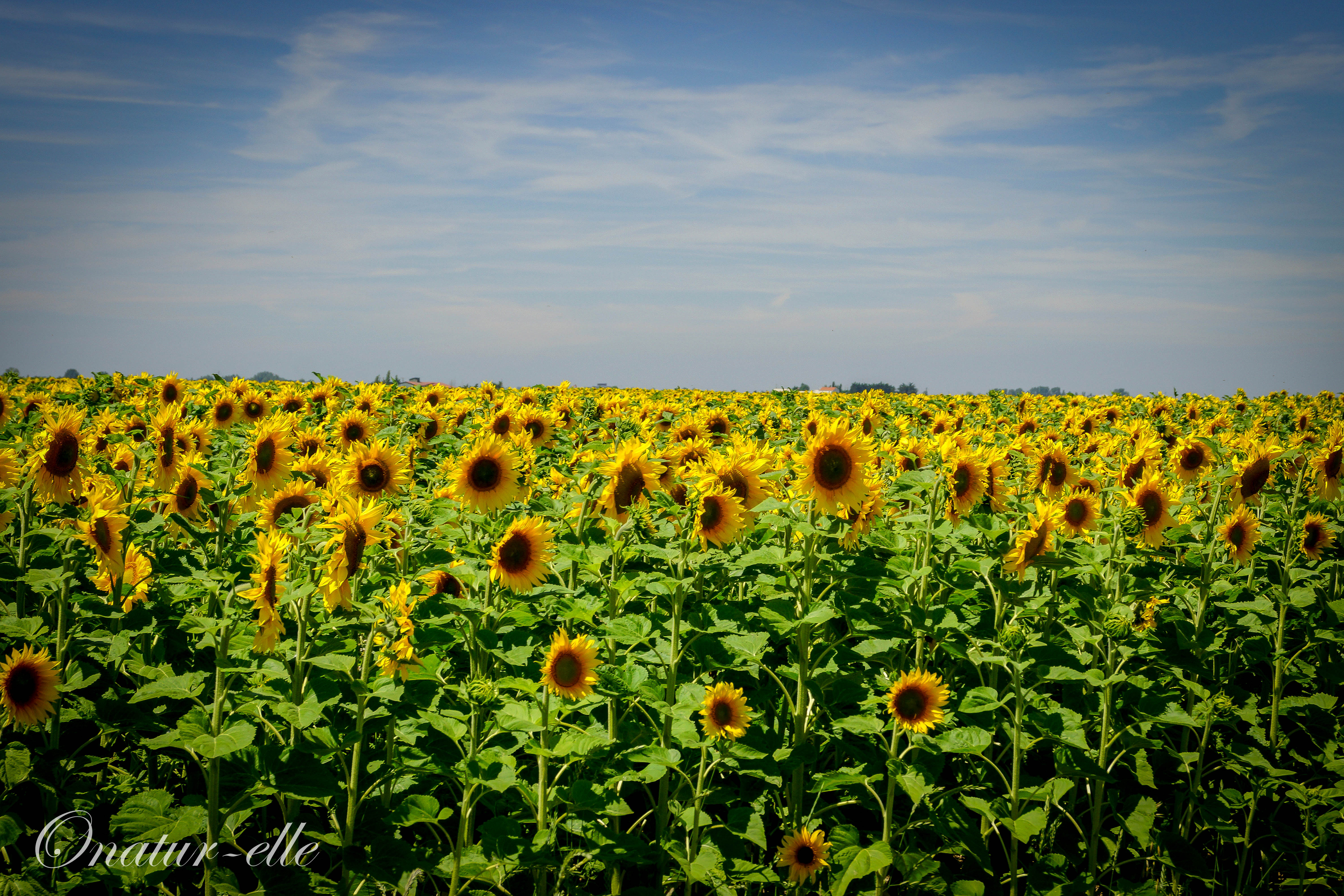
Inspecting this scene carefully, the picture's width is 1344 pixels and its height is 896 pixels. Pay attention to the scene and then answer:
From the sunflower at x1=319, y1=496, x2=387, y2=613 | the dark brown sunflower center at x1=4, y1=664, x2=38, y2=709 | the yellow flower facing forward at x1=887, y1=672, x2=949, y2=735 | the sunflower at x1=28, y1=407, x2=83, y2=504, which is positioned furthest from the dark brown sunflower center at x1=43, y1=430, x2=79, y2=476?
the yellow flower facing forward at x1=887, y1=672, x2=949, y2=735

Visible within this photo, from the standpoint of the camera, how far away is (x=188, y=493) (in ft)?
17.4

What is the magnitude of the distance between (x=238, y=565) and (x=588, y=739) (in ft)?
8.92

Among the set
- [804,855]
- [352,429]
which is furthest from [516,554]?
[352,429]

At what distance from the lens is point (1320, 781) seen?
17.8ft

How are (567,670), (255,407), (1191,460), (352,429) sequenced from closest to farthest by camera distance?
(567,670), (1191,460), (352,429), (255,407)

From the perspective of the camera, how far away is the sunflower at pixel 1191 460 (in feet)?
20.1

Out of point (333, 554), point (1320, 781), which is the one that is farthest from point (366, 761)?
point (1320, 781)

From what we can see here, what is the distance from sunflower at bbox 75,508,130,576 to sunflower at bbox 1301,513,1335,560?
7.89 metres

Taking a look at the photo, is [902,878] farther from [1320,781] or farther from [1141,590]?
[1320,781]

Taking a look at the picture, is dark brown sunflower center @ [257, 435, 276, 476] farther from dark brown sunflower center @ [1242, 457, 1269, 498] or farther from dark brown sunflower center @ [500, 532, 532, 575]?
dark brown sunflower center @ [1242, 457, 1269, 498]

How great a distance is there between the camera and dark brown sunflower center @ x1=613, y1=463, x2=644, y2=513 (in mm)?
4461

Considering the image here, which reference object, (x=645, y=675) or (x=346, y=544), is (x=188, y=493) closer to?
(x=346, y=544)

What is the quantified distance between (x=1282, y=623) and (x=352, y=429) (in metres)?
7.04

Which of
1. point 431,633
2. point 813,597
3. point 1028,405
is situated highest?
point 1028,405
